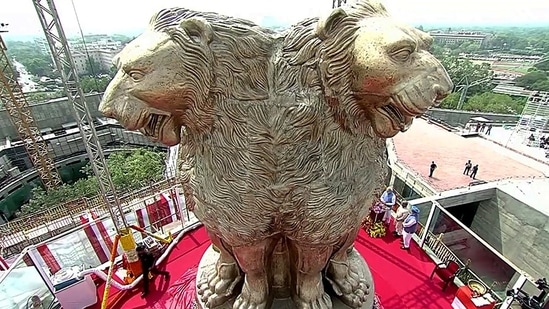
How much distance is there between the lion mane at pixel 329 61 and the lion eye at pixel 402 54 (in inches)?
8.8

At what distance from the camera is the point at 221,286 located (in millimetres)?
3035

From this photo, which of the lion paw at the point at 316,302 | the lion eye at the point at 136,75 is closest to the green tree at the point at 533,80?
the lion paw at the point at 316,302

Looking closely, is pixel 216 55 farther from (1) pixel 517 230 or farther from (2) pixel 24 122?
(2) pixel 24 122

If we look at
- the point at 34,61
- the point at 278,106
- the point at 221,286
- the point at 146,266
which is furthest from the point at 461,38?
the point at 278,106

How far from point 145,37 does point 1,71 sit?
2074 centimetres

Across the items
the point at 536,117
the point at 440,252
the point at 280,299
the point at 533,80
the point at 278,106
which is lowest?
the point at 533,80

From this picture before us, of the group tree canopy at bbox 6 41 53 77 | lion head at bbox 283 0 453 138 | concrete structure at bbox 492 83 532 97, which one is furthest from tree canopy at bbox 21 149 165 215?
concrete structure at bbox 492 83 532 97

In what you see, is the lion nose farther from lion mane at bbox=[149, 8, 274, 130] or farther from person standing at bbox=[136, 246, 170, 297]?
person standing at bbox=[136, 246, 170, 297]

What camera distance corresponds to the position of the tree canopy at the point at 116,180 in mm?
Answer: 16812

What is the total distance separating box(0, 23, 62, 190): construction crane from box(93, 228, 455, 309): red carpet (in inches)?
713

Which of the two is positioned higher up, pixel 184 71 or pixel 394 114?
pixel 184 71

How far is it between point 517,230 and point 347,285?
23.9 ft

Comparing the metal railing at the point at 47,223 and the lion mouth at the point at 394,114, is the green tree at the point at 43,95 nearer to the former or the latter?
the metal railing at the point at 47,223

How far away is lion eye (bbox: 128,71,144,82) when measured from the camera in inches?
67.6
